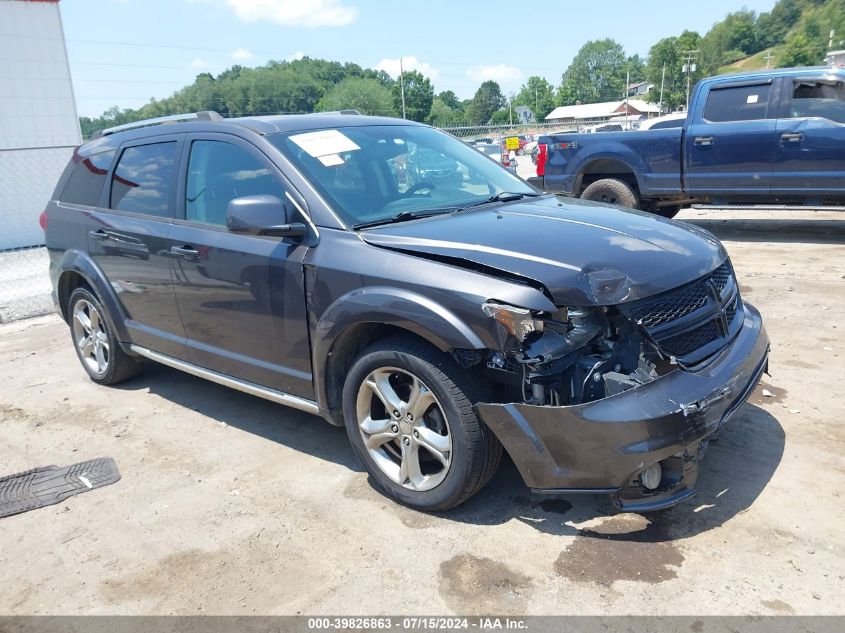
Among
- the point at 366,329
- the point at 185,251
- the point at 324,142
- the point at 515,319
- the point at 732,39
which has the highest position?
the point at 732,39

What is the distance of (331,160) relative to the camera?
3717mm

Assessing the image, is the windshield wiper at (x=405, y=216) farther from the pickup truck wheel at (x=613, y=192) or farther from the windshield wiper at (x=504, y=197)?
the pickup truck wheel at (x=613, y=192)

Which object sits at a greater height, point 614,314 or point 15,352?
point 614,314

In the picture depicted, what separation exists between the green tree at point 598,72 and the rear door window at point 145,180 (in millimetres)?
158158

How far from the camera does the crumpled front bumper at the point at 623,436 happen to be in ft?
8.63

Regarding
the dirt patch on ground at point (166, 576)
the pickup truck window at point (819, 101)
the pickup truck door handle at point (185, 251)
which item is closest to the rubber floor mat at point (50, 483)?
the dirt patch on ground at point (166, 576)

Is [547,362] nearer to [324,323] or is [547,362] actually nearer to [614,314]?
[614,314]

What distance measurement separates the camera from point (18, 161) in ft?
41.7

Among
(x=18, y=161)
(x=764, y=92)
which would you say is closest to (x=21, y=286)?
(x=18, y=161)

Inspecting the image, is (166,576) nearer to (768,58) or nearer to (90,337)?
(90,337)

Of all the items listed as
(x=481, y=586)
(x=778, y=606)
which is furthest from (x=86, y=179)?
(x=778, y=606)

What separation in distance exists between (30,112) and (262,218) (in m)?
13.0

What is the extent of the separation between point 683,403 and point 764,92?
7.43 meters

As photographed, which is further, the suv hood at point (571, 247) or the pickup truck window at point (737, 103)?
the pickup truck window at point (737, 103)
